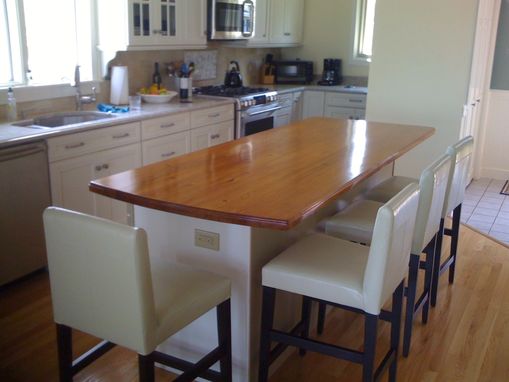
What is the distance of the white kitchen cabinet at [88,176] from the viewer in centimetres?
333

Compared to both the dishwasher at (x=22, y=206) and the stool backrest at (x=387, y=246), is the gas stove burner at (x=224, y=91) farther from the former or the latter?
the stool backrest at (x=387, y=246)

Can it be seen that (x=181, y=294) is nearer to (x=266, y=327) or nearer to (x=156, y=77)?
(x=266, y=327)

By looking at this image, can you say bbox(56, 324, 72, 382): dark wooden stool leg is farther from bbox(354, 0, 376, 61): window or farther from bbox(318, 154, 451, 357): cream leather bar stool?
bbox(354, 0, 376, 61): window

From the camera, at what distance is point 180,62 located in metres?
5.14

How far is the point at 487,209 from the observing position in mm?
5070

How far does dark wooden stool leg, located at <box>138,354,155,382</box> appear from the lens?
170cm

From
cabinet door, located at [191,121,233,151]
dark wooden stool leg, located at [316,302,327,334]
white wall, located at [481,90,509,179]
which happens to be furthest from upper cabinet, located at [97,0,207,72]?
white wall, located at [481,90,509,179]

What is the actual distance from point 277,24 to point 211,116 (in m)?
1.93

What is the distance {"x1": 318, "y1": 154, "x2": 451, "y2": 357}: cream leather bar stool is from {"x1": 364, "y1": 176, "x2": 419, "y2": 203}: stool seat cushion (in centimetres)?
18

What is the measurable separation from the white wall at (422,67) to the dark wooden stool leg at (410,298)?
2.37 m

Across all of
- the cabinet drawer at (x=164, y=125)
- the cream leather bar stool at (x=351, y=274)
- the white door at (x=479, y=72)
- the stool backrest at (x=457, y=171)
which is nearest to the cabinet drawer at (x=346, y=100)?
the white door at (x=479, y=72)

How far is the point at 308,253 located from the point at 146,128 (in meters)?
2.17

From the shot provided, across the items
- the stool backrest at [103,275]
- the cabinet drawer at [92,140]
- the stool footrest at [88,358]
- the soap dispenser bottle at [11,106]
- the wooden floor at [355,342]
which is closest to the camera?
the stool backrest at [103,275]

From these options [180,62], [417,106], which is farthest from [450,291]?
[180,62]
